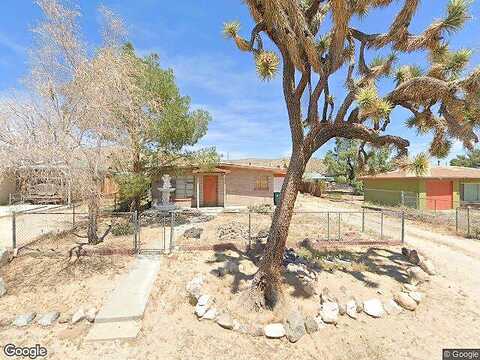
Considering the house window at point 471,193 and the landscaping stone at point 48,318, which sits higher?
the house window at point 471,193

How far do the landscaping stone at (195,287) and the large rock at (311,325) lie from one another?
95.6 inches

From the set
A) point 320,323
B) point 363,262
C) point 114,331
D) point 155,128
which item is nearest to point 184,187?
point 155,128

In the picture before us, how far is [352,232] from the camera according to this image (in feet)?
38.6

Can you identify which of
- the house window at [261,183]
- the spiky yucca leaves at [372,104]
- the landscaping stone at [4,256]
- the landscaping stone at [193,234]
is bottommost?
the landscaping stone at [4,256]

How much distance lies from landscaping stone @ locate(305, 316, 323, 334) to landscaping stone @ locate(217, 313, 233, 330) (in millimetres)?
1532

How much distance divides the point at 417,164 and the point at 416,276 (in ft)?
12.0

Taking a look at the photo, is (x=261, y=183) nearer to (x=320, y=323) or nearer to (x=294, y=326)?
(x=320, y=323)

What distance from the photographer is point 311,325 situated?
5.49 meters

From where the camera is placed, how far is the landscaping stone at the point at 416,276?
739cm

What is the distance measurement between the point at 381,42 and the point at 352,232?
787 centimetres

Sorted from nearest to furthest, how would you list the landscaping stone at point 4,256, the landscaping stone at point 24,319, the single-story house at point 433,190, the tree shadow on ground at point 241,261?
the landscaping stone at point 24,319
the tree shadow on ground at point 241,261
the landscaping stone at point 4,256
the single-story house at point 433,190

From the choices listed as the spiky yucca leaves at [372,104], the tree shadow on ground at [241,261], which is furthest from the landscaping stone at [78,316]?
the spiky yucca leaves at [372,104]

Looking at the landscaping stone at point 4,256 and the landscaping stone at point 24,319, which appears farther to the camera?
the landscaping stone at point 4,256

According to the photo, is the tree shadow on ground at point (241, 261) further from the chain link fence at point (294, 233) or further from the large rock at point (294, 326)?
the large rock at point (294, 326)
